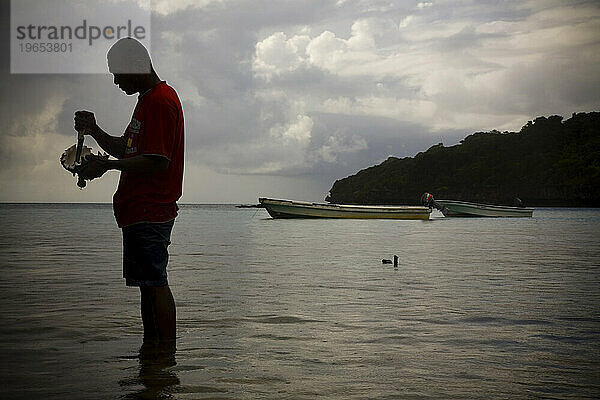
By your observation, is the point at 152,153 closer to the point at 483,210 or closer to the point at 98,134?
the point at 98,134

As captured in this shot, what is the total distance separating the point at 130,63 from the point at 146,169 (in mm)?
820

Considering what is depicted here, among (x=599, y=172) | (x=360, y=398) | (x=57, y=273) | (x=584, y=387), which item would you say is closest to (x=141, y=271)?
(x=360, y=398)

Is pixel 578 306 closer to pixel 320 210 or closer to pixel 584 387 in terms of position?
pixel 584 387

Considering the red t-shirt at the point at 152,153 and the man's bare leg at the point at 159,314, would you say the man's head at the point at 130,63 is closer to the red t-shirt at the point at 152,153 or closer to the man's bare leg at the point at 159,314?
the red t-shirt at the point at 152,153

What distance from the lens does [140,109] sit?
4.96 m

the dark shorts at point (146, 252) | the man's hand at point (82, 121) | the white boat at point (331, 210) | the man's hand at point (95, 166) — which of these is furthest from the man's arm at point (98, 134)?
the white boat at point (331, 210)

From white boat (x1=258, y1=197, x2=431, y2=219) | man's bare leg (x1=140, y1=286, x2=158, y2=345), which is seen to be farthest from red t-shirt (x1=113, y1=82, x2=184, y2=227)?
white boat (x1=258, y1=197, x2=431, y2=219)

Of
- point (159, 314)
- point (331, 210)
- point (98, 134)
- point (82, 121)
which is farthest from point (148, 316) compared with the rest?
point (331, 210)

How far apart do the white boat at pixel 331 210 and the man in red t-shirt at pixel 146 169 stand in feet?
174

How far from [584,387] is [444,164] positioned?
169830 millimetres

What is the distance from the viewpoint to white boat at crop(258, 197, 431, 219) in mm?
58344

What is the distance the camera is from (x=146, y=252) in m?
4.88

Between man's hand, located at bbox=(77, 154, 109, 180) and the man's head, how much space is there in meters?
0.66

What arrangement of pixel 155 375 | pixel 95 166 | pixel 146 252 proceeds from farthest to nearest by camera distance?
pixel 146 252 → pixel 95 166 → pixel 155 375
